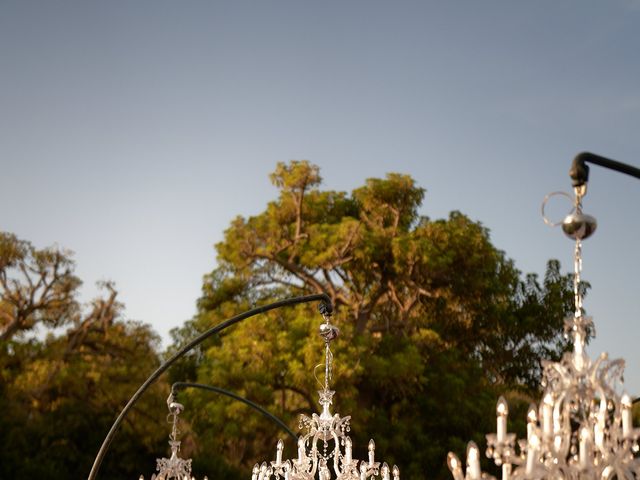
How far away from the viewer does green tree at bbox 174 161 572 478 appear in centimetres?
1698

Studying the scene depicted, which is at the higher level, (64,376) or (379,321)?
(379,321)

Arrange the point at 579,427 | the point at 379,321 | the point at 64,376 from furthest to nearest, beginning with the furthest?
the point at 379,321
the point at 64,376
the point at 579,427

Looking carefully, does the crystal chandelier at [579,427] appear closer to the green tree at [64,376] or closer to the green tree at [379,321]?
the green tree at [379,321]

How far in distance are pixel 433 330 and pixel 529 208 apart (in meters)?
3.27

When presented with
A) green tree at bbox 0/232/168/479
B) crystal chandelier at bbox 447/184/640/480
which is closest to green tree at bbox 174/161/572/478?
green tree at bbox 0/232/168/479

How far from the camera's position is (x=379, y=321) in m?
18.7

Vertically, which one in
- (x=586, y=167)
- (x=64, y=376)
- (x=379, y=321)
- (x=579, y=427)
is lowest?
Answer: (x=579, y=427)

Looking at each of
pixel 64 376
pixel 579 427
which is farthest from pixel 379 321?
pixel 579 427

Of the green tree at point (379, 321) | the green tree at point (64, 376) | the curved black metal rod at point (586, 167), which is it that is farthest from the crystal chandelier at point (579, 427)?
the green tree at point (64, 376)

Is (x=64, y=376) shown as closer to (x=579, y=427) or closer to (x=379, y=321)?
(x=379, y=321)

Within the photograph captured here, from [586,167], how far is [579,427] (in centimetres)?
113

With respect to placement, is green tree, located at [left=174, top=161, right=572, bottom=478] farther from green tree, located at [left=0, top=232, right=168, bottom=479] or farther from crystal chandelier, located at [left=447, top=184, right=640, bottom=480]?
crystal chandelier, located at [left=447, top=184, right=640, bottom=480]

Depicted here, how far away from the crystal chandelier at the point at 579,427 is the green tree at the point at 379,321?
1258cm

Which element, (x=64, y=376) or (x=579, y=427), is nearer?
(x=579, y=427)
